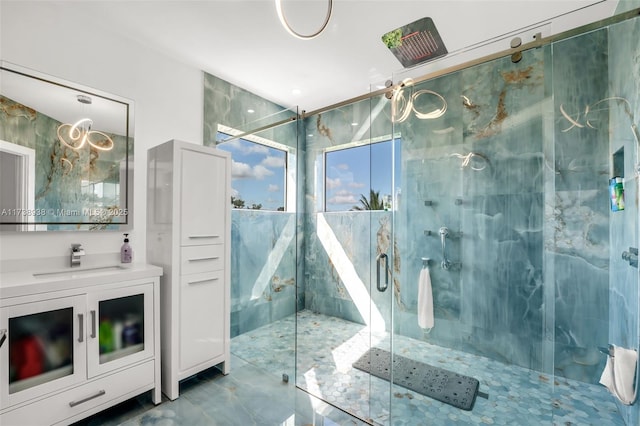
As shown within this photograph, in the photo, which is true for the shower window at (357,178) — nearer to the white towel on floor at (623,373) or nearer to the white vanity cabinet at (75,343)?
the white towel on floor at (623,373)

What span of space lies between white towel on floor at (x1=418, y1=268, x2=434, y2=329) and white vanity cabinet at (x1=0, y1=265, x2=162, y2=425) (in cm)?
190

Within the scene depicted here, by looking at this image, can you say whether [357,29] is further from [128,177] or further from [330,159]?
[128,177]

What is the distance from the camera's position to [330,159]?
2.81 meters

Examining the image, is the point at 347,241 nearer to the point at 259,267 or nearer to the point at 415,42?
the point at 259,267

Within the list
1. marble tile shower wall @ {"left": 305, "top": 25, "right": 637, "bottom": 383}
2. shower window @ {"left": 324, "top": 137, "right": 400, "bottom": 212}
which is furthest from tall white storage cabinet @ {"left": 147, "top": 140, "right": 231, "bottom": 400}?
marble tile shower wall @ {"left": 305, "top": 25, "right": 637, "bottom": 383}

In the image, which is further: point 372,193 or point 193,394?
point 372,193

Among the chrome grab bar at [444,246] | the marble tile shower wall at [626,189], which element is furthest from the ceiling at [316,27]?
the chrome grab bar at [444,246]

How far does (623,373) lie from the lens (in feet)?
4.69

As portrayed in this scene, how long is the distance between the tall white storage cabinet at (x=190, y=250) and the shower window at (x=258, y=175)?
36 centimetres

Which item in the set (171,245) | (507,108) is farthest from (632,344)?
(171,245)

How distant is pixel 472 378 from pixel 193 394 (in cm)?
194

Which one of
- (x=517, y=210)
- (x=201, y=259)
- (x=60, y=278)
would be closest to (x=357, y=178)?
(x=517, y=210)

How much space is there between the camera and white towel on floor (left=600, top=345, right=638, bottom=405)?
4.63 feet

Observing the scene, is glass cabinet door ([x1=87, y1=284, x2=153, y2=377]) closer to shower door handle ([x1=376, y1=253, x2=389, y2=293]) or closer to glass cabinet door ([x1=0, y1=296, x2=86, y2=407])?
glass cabinet door ([x1=0, y1=296, x2=86, y2=407])
